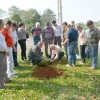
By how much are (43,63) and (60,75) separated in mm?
2248

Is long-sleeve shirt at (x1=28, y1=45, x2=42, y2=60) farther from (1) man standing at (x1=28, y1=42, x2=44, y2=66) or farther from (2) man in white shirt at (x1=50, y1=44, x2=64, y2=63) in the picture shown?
(2) man in white shirt at (x1=50, y1=44, x2=64, y2=63)

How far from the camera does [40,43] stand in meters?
8.16

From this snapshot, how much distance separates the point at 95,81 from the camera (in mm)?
6156

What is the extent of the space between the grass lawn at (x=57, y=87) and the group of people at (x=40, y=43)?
0.45 m

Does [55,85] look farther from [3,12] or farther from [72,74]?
[3,12]

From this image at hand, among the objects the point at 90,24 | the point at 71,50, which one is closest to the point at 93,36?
the point at 90,24

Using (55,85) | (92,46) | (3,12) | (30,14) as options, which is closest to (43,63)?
(92,46)

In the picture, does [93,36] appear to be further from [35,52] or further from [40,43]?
[35,52]

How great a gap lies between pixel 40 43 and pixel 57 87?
296 cm

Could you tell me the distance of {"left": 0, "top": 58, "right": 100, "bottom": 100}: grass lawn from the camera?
196 inches

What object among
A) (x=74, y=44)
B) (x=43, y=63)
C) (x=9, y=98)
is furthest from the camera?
(x=43, y=63)

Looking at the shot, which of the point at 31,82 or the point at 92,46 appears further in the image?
the point at 92,46

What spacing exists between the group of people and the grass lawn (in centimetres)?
45

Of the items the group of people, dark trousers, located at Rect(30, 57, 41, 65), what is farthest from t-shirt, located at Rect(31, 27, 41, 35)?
dark trousers, located at Rect(30, 57, 41, 65)
